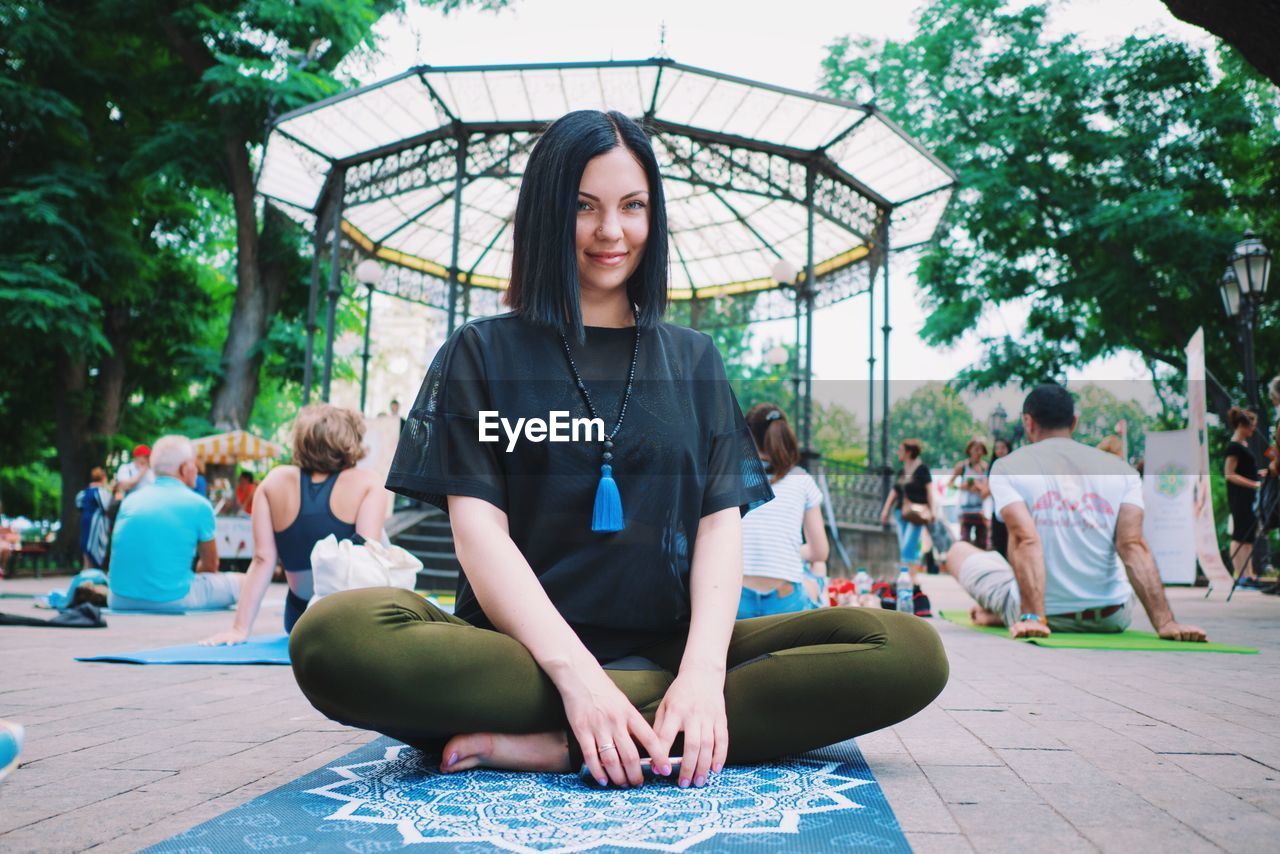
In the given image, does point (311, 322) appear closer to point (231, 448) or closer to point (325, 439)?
point (231, 448)

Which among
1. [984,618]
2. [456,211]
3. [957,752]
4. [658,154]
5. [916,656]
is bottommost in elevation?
[984,618]

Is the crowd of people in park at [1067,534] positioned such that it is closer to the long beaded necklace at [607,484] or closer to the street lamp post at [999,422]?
the long beaded necklace at [607,484]

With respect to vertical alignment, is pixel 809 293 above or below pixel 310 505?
above

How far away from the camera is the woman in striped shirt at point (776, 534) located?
5.22 metres

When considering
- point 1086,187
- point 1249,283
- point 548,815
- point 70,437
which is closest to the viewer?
point 548,815

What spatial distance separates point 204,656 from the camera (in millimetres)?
4688

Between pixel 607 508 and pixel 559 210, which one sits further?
pixel 559 210

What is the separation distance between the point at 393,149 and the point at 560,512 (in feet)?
47.6

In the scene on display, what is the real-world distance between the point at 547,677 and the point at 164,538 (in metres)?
6.20

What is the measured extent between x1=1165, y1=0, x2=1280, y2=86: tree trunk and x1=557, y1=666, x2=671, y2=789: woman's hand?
545 centimetres

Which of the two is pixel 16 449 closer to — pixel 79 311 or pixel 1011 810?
pixel 79 311

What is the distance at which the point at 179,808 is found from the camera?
5.99 feet

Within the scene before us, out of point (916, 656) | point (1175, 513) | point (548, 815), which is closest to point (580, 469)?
point (548, 815)

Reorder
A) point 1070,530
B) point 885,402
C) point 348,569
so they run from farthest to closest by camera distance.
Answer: point 885,402
point 1070,530
point 348,569
